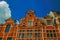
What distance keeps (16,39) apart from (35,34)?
82.6 inches

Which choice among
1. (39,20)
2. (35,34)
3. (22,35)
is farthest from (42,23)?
(22,35)

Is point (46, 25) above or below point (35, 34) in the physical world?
above

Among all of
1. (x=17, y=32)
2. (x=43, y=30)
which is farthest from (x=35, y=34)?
(x=17, y=32)

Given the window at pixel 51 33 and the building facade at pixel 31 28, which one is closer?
the building facade at pixel 31 28

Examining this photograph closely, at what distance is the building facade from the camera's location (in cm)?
1550

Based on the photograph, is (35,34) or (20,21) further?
(20,21)

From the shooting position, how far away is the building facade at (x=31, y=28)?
610 inches

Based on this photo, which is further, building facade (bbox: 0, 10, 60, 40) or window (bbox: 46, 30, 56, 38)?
window (bbox: 46, 30, 56, 38)

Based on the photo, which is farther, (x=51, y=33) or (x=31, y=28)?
(x=31, y=28)

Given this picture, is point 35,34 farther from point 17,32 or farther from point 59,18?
point 59,18

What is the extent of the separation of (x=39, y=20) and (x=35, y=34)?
6.12 feet

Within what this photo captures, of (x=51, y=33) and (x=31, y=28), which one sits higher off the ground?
(x=31, y=28)

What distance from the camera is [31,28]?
16094 millimetres

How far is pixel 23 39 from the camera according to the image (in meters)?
15.2
